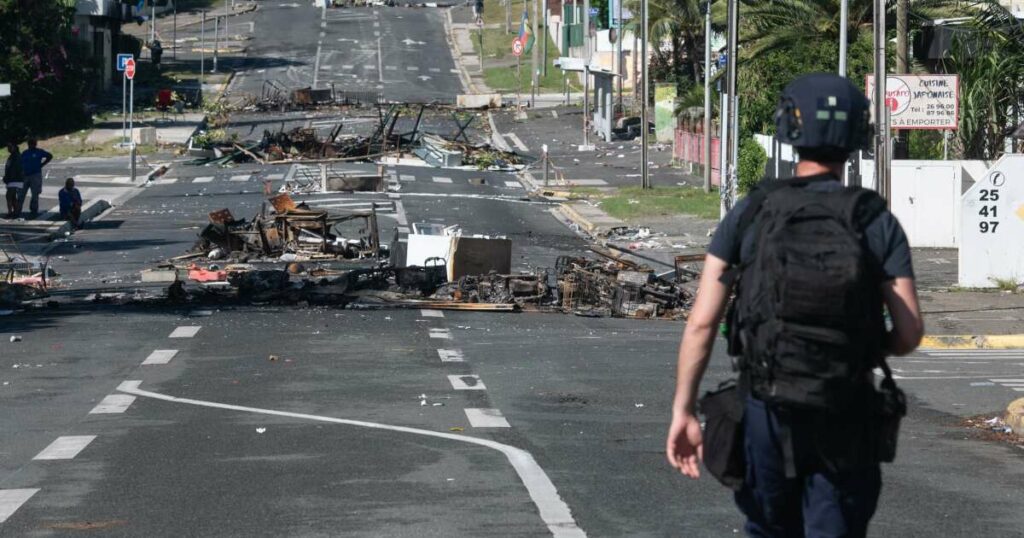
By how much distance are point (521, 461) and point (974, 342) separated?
10529 millimetres

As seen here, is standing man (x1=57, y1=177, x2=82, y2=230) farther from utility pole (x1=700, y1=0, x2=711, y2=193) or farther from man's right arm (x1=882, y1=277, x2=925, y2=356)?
man's right arm (x1=882, y1=277, x2=925, y2=356)

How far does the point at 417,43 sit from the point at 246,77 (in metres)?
16.4

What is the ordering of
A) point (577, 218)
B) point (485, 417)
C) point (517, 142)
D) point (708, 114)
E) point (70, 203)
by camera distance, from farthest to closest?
1. point (517, 142)
2. point (708, 114)
3. point (577, 218)
4. point (70, 203)
5. point (485, 417)

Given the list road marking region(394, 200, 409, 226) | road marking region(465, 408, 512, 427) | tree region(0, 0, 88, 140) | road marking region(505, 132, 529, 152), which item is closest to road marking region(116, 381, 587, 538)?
road marking region(465, 408, 512, 427)

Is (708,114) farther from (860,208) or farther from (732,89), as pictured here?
(860,208)

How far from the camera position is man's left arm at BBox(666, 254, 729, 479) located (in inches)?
184

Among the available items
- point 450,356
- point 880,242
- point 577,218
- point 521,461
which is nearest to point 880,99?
point 450,356

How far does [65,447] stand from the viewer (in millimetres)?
10516

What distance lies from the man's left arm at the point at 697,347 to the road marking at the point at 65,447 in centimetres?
636

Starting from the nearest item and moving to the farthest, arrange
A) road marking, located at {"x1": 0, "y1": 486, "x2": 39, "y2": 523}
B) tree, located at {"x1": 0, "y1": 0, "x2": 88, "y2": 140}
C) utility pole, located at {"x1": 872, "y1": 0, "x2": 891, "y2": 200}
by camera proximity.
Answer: road marking, located at {"x1": 0, "y1": 486, "x2": 39, "y2": 523}, utility pole, located at {"x1": 872, "y1": 0, "x2": 891, "y2": 200}, tree, located at {"x1": 0, "y1": 0, "x2": 88, "y2": 140}

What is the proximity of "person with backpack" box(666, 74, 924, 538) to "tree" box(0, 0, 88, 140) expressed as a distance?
5503 cm

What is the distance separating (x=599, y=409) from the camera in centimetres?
1239

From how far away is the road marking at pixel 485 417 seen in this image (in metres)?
11.5

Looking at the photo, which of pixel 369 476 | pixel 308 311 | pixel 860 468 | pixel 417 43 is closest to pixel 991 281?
pixel 308 311
